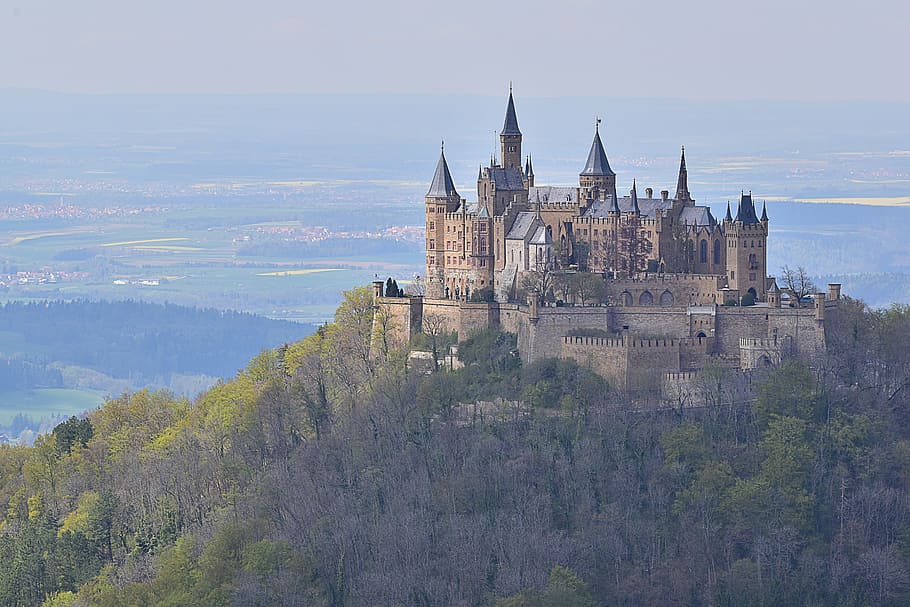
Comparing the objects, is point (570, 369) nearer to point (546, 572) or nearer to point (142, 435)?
point (546, 572)

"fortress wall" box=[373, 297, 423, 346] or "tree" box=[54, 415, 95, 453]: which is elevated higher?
"fortress wall" box=[373, 297, 423, 346]

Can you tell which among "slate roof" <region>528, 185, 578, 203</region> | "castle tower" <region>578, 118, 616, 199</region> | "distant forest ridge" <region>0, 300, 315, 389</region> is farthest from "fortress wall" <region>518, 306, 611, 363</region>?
"distant forest ridge" <region>0, 300, 315, 389</region>

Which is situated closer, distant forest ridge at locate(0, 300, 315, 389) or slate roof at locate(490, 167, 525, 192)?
slate roof at locate(490, 167, 525, 192)

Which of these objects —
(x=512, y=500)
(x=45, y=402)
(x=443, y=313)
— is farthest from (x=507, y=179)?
(x=45, y=402)

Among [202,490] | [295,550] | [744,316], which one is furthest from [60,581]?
[744,316]

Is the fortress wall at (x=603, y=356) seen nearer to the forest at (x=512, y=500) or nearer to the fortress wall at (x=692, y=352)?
the forest at (x=512, y=500)

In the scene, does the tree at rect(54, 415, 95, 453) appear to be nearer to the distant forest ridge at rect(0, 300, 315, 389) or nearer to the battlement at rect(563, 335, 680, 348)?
the battlement at rect(563, 335, 680, 348)

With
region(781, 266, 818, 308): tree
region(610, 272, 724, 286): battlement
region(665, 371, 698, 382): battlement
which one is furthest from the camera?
region(610, 272, 724, 286): battlement
